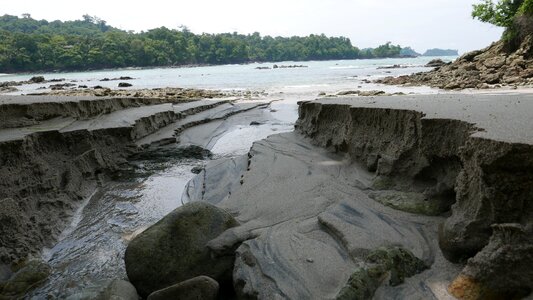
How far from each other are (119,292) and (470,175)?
276 cm

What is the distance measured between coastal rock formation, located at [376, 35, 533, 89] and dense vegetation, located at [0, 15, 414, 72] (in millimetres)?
65662

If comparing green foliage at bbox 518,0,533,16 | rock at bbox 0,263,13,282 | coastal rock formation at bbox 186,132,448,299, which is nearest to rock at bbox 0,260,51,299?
rock at bbox 0,263,13,282

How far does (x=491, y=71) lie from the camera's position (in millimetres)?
16094

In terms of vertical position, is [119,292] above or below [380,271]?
below

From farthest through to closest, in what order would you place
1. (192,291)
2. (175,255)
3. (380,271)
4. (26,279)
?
(26,279)
(175,255)
(192,291)
(380,271)

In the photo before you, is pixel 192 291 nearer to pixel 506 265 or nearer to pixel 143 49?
pixel 506 265

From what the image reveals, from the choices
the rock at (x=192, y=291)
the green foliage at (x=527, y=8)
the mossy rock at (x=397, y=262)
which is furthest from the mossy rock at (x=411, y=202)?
the green foliage at (x=527, y=8)

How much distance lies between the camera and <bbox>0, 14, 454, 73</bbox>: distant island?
67550 millimetres

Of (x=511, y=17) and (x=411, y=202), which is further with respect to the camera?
(x=511, y=17)

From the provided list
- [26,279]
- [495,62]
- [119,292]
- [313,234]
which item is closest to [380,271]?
[313,234]

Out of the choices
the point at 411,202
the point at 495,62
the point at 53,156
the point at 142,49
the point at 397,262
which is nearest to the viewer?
the point at 397,262

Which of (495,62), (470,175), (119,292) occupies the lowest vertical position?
(119,292)

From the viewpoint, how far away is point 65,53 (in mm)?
68938

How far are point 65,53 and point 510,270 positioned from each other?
77652mm
